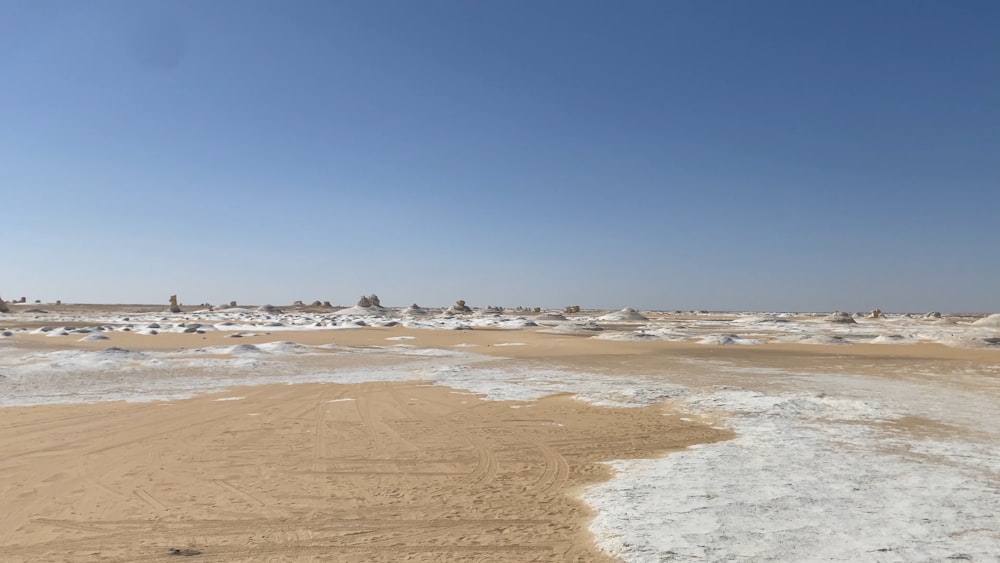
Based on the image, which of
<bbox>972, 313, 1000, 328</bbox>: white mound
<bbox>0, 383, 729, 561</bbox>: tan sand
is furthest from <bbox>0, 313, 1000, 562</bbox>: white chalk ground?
<bbox>972, 313, 1000, 328</bbox>: white mound

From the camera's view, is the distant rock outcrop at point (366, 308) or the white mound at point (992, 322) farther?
the distant rock outcrop at point (366, 308)

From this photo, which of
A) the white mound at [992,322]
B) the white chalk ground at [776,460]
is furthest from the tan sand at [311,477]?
the white mound at [992,322]

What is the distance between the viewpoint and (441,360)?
24.5 meters

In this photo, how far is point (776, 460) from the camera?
8.15 meters

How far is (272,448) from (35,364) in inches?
604

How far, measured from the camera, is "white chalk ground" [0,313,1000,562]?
5301mm

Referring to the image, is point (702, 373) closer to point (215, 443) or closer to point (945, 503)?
point (945, 503)

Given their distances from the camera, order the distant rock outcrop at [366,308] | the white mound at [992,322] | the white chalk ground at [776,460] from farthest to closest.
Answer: the distant rock outcrop at [366,308], the white mound at [992,322], the white chalk ground at [776,460]

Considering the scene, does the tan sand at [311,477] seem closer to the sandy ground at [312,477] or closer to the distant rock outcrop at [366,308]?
the sandy ground at [312,477]

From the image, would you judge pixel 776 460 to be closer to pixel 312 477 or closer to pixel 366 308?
pixel 312 477

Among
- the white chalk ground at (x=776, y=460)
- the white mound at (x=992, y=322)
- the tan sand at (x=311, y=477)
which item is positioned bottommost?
the tan sand at (x=311, y=477)

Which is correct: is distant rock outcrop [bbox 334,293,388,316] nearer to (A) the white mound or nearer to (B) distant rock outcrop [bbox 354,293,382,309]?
(B) distant rock outcrop [bbox 354,293,382,309]

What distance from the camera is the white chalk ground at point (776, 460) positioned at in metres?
5.30

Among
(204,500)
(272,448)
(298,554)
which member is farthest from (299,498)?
(272,448)
